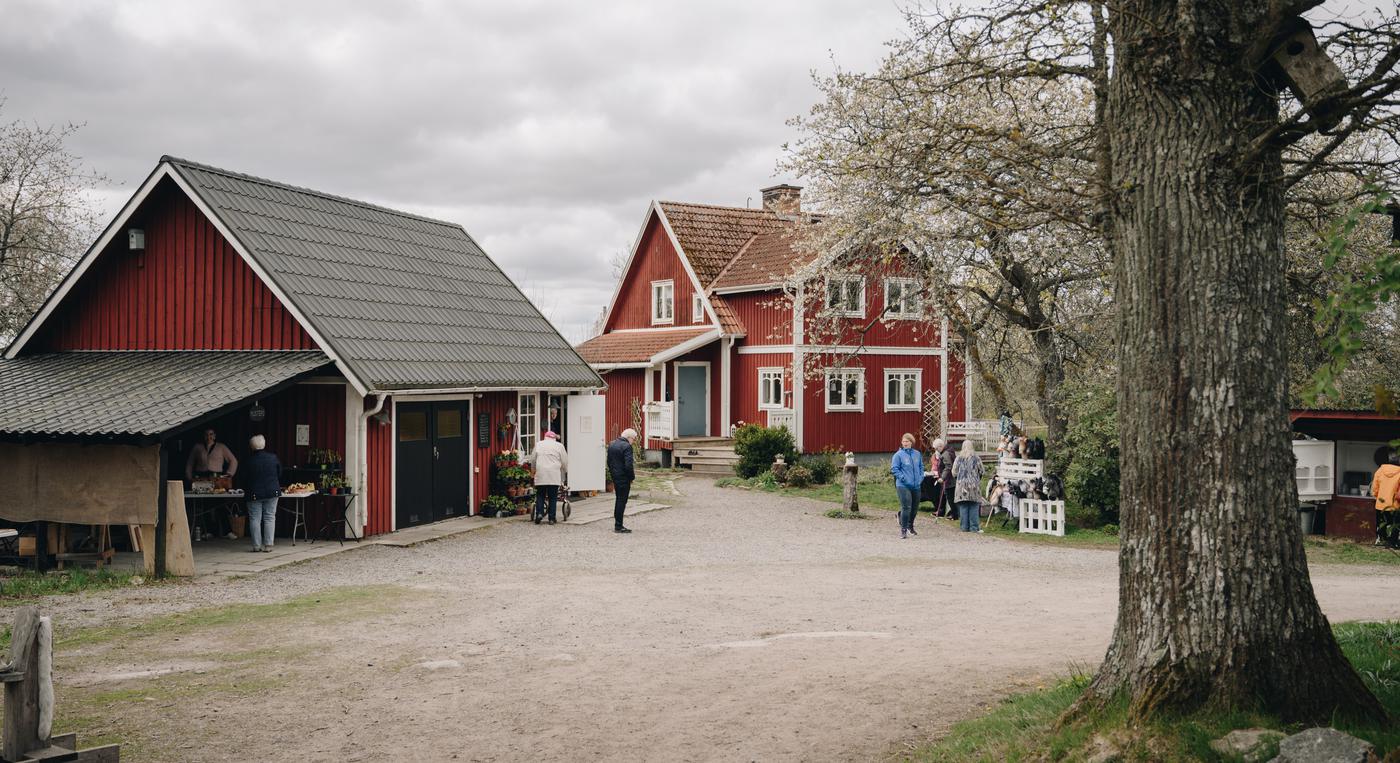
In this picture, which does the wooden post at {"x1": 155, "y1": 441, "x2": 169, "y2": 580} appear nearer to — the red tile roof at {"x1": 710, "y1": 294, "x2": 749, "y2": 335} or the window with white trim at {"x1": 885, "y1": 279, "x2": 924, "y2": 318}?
the window with white trim at {"x1": 885, "y1": 279, "x2": 924, "y2": 318}

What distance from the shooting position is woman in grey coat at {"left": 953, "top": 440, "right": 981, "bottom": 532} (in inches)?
804

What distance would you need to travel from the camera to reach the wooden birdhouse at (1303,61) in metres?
5.83

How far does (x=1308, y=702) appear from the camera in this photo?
564cm

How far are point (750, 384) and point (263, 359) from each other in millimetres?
19199

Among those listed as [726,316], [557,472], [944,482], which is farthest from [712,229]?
[557,472]

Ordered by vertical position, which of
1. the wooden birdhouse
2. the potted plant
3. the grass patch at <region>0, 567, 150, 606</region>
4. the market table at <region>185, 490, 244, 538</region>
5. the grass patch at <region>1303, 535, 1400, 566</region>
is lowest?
the grass patch at <region>1303, 535, 1400, 566</region>

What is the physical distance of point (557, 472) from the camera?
2016 centimetres

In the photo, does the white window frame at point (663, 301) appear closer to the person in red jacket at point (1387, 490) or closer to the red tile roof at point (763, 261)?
the red tile roof at point (763, 261)

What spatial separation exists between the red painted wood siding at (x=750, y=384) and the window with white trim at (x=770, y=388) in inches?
6.1

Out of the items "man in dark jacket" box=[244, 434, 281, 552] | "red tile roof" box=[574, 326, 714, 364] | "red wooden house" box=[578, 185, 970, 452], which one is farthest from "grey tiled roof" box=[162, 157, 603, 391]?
"red wooden house" box=[578, 185, 970, 452]

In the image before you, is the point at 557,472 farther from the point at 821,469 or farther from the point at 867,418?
the point at 867,418

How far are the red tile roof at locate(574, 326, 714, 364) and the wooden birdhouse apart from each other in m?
28.0

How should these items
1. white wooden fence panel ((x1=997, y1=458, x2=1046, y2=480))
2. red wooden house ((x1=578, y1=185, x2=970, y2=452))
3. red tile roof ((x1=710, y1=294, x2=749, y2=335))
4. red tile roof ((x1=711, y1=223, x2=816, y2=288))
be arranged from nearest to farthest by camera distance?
white wooden fence panel ((x1=997, y1=458, x2=1046, y2=480)) < red tile roof ((x1=711, y1=223, x2=816, y2=288)) < red wooden house ((x1=578, y1=185, x2=970, y2=452)) < red tile roof ((x1=710, y1=294, x2=749, y2=335))

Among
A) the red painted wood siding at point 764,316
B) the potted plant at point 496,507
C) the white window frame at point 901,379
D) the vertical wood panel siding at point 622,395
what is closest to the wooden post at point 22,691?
the potted plant at point 496,507
